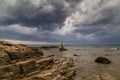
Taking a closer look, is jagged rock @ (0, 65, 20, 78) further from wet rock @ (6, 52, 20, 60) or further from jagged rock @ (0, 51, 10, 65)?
wet rock @ (6, 52, 20, 60)

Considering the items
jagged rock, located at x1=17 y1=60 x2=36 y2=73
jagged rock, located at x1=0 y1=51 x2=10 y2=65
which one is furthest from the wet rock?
jagged rock, located at x1=17 y1=60 x2=36 y2=73

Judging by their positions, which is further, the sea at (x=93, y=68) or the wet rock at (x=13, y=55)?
the sea at (x=93, y=68)

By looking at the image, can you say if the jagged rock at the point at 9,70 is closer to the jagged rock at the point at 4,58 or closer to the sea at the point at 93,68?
the jagged rock at the point at 4,58

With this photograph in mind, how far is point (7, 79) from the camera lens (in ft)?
36.4

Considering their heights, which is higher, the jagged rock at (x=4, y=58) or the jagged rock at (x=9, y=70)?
the jagged rock at (x=4, y=58)

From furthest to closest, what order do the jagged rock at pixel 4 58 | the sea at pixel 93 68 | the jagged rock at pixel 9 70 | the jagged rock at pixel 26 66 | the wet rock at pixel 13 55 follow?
the sea at pixel 93 68
the wet rock at pixel 13 55
the jagged rock at pixel 26 66
the jagged rock at pixel 4 58
the jagged rock at pixel 9 70

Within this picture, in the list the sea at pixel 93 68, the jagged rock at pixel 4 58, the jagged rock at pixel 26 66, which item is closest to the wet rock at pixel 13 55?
the jagged rock at pixel 4 58

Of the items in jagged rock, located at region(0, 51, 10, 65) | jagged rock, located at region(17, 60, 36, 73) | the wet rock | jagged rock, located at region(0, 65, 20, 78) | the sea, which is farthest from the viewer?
the sea

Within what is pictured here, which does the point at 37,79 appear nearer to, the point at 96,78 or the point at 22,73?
the point at 22,73

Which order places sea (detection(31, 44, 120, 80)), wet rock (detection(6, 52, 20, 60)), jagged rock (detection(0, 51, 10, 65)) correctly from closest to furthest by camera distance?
1. jagged rock (detection(0, 51, 10, 65))
2. wet rock (detection(6, 52, 20, 60))
3. sea (detection(31, 44, 120, 80))

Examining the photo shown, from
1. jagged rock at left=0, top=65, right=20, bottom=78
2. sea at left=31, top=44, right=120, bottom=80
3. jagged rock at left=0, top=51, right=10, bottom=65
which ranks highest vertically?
jagged rock at left=0, top=51, right=10, bottom=65

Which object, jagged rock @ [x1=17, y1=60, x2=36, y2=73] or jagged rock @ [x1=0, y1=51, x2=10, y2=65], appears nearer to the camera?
jagged rock @ [x1=0, y1=51, x2=10, y2=65]

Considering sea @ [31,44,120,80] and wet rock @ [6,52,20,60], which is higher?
wet rock @ [6,52,20,60]

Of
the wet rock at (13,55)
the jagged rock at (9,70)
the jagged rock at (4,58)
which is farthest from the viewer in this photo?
the wet rock at (13,55)
